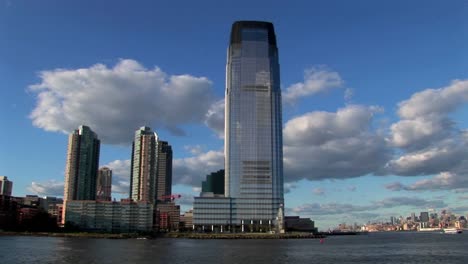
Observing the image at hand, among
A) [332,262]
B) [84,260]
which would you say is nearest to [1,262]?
[84,260]

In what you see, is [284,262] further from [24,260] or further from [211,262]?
[24,260]

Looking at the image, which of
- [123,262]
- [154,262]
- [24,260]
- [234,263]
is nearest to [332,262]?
[234,263]

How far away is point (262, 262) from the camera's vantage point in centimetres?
9800

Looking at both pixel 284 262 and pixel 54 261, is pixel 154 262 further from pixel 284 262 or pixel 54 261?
pixel 284 262

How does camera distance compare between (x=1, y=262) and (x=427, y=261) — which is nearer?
(x=1, y=262)

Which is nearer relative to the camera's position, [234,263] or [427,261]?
[234,263]

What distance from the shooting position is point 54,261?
9738 centimetres

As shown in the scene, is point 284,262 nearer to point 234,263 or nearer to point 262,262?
point 262,262

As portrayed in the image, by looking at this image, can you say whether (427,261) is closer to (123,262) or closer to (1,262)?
(123,262)

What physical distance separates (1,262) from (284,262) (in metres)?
59.1

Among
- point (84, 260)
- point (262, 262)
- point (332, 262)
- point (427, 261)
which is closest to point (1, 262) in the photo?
point (84, 260)

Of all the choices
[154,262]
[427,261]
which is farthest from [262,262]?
[427,261]

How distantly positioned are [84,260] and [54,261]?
19.7ft

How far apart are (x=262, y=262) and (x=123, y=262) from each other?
28855 mm
